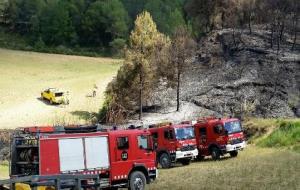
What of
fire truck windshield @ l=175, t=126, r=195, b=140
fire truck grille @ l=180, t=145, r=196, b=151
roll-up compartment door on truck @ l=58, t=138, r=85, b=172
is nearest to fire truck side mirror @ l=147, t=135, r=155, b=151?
roll-up compartment door on truck @ l=58, t=138, r=85, b=172

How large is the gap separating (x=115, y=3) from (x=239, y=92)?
281 ft

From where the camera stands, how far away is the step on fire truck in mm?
21531

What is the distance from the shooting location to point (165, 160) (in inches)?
1346

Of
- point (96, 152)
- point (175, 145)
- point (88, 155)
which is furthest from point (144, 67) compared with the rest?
point (88, 155)

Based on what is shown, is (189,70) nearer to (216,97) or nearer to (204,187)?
(216,97)

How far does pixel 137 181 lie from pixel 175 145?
10.2 meters

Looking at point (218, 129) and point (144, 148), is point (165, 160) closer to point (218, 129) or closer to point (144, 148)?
point (218, 129)

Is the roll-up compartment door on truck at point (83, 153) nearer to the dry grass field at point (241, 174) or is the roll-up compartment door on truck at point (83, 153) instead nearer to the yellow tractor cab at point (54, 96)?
the dry grass field at point (241, 174)

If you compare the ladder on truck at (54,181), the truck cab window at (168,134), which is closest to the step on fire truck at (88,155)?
the ladder on truck at (54,181)

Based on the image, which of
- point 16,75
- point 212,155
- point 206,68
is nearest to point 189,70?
point 206,68

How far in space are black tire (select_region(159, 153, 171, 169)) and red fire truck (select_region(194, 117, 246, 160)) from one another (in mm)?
3312

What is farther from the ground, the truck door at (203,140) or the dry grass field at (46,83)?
the dry grass field at (46,83)

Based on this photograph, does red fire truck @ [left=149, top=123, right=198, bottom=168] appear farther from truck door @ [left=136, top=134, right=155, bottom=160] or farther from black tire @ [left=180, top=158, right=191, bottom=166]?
truck door @ [left=136, top=134, right=155, bottom=160]

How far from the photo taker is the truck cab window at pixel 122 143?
2367 centimetres
